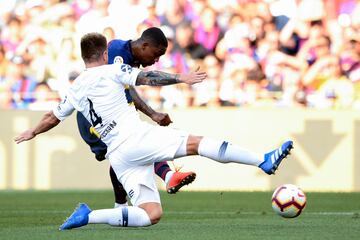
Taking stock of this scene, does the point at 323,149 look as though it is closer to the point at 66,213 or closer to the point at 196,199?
the point at 196,199

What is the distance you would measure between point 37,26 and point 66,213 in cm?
781

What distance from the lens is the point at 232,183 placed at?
17.0 m

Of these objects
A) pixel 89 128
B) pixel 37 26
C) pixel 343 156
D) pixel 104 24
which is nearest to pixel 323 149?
pixel 343 156

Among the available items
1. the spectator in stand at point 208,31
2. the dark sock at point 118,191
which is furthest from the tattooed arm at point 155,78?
the spectator in stand at point 208,31

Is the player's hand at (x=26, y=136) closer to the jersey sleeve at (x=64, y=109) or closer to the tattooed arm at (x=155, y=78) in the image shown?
the jersey sleeve at (x=64, y=109)

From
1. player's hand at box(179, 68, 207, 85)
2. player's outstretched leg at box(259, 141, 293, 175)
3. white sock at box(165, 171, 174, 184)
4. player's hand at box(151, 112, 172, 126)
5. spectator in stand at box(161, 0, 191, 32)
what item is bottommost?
white sock at box(165, 171, 174, 184)

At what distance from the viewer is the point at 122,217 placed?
8.42m

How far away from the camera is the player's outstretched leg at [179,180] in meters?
8.57

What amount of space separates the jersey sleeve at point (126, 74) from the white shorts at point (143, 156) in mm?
433

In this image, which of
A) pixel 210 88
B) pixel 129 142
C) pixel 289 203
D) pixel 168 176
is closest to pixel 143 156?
pixel 129 142

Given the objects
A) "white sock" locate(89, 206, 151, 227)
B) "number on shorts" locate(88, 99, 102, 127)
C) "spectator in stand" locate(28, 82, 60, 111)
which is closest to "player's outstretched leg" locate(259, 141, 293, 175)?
"white sock" locate(89, 206, 151, 227)

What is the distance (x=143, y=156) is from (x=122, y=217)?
0.55 meters

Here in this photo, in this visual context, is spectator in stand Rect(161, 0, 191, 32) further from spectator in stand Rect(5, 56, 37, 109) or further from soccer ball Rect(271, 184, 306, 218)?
soccer ball Rect(271, 184, 306, 218)

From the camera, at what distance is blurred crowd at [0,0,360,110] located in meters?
17.3
